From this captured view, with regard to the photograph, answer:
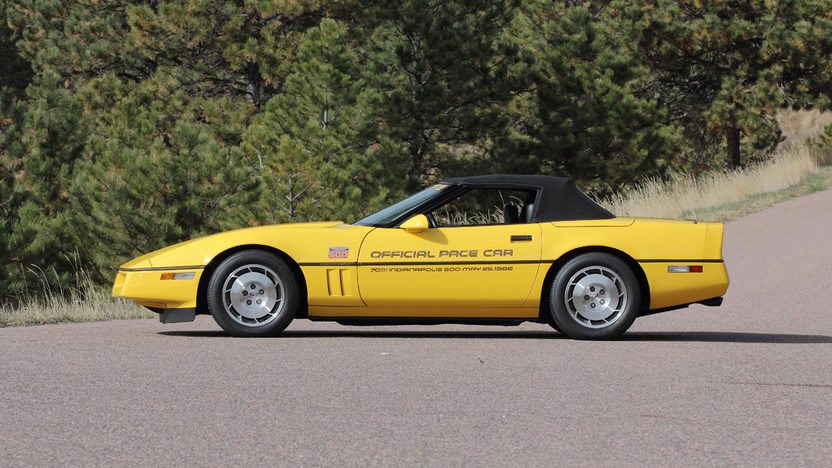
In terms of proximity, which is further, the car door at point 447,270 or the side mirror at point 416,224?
the car door at point 447,270

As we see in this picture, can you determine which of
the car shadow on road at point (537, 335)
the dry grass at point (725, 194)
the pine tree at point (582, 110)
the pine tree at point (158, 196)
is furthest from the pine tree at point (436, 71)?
the car shadow on road at point (537, 335)

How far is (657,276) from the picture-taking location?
1006cm

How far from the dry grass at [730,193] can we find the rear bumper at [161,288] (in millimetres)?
13887

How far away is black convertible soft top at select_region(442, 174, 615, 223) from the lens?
10.2 m

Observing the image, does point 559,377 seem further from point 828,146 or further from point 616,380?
point 828,146

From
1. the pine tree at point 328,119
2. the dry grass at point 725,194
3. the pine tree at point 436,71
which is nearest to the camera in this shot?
the dry grass at point 725,194

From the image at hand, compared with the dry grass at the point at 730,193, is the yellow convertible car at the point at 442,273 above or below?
below

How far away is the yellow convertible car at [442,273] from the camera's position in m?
9.97

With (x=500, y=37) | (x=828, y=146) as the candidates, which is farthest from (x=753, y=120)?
(x=500, y=37)

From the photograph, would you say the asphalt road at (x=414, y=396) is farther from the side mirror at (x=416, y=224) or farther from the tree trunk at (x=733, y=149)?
the tree trunk at (x=733, y=149)

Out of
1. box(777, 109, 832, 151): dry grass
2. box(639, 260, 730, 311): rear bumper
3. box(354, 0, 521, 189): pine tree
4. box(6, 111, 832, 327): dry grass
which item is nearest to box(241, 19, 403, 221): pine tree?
box(6, 111, 832, 327): dry grass

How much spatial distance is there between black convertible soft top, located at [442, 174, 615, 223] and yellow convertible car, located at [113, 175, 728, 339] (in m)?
0.02

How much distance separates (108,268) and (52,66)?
610 inches

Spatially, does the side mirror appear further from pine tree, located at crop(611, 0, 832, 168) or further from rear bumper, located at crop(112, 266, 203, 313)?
pine tree, located at crop(611, 0, 832, 168)
